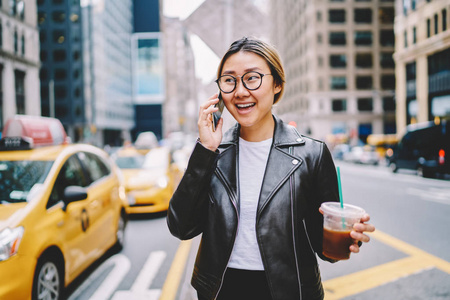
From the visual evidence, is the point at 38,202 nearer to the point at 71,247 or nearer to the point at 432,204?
the point at 71,247

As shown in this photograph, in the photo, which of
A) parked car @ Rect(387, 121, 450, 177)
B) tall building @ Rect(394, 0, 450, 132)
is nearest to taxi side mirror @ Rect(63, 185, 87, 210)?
parked car @ Rect(387, 121, 450, 177)

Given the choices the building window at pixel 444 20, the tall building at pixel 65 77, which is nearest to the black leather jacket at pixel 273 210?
the building window at pixel 444 20

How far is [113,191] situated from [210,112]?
3.81 meters

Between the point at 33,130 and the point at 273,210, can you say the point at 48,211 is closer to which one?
the point at 33,130

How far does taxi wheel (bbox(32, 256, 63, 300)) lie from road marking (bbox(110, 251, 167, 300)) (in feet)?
2.04

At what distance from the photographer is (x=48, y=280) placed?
2.89 metres

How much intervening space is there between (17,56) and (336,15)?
45410 mm

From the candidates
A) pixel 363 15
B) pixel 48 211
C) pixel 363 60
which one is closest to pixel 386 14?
pixel 363 15

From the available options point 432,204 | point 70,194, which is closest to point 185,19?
point 70,194

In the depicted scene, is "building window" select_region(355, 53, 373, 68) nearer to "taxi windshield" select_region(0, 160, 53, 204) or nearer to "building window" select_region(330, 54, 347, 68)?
"building window" select_region(330, 54, 347, 68)

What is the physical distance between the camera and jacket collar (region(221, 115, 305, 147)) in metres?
1.58

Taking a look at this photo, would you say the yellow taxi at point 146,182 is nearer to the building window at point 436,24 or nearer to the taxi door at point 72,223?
the taxi door at point 72,223

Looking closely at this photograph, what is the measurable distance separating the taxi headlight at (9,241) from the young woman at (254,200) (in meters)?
1.74

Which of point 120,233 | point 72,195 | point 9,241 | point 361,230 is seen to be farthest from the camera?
point 120,233
